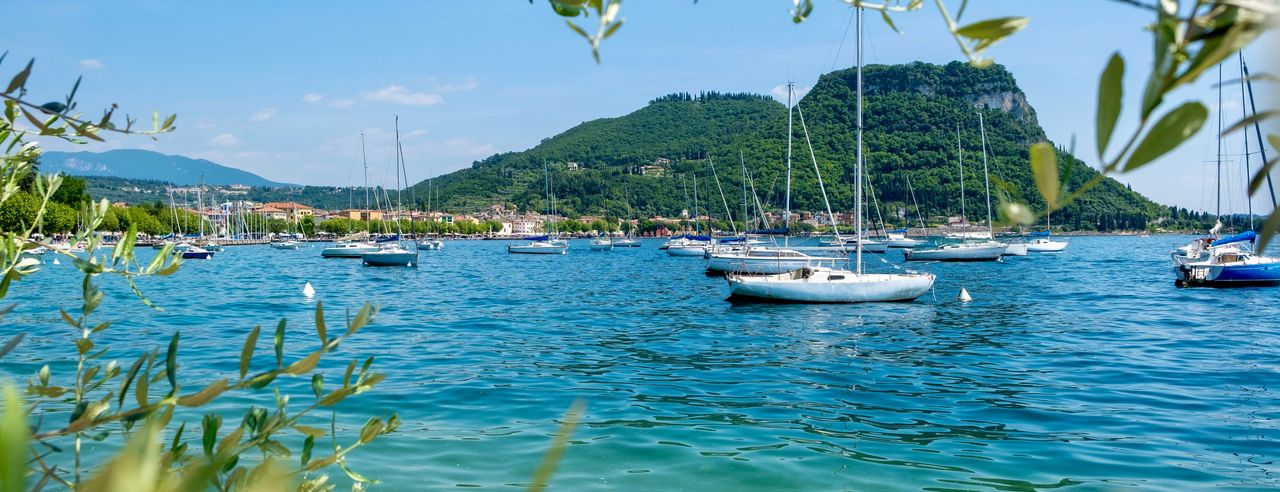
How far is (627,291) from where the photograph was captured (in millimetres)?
31062

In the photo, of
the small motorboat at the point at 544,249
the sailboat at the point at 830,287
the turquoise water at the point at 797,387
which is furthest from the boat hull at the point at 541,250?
the sailboat at the point at 830,287

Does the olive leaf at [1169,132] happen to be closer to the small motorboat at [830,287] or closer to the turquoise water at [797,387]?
the turquoise water at [797,387]

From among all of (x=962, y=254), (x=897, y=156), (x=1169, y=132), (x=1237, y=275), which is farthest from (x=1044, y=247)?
(x=1169, y=132)

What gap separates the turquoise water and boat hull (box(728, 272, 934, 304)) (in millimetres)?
410

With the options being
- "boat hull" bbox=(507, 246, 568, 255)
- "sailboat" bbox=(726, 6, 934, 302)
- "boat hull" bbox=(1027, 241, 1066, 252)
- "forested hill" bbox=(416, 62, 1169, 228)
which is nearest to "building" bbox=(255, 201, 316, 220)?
"forested hill" bbox=(416, 62, 1169, 228)

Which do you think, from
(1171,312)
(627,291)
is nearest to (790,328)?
(1171,312)

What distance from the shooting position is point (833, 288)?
2238 cm

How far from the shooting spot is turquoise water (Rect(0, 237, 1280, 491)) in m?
7.49

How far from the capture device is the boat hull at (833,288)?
22406mm

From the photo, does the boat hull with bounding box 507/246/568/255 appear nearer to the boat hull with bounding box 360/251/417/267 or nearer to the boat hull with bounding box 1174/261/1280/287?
the boat hull with bounding box 360/251/417/267

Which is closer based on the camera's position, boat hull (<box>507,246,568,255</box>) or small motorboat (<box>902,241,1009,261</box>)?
small motorboat (<box>902,241,1009,261</box>)

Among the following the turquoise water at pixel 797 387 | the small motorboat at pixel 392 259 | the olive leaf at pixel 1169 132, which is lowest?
the turquoise water at pixel 797 387

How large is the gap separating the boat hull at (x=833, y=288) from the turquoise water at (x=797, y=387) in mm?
410

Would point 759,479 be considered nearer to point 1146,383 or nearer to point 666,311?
point 1146,383
